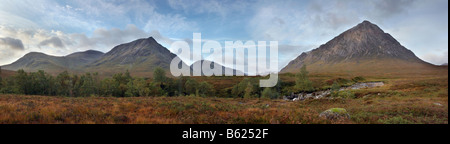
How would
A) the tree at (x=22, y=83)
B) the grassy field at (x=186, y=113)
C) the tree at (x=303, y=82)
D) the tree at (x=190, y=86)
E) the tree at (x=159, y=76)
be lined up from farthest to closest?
1. the tree at (x=159, y=76)
2. the tree at (x=190, y=86)
3. the tree at (x=303, y=82)
4. the tree at (x=22, y=83)
5. the grassy field at (x=186, y=113)

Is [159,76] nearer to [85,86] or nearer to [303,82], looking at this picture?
[85,86]

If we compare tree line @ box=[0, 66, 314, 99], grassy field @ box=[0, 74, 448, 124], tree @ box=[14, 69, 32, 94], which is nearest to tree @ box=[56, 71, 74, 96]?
tree line @ box=[0, 66, 314, 99]

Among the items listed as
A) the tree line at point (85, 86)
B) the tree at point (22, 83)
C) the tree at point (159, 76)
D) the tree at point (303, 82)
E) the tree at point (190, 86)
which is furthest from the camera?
the tree at point (159, 76)

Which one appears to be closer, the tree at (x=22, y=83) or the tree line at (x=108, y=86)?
the tree at (x=22, y=83)

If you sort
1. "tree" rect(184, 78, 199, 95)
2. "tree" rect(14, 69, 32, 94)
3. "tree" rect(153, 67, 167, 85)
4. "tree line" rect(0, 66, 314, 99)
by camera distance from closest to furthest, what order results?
"tree" rect(14, 69, 32, 94)
"tree line" rect(0, 66, 314, 99)
"tree" rect(184, 78, 199, 95)
"tree" rect(153, 67, 167, 85)

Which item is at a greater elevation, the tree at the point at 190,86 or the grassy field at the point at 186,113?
the grassy field at the point at 186,113

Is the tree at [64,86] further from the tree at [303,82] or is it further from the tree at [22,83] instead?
the tree at [303,82]

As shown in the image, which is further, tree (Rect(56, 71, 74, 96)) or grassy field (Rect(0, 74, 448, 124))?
tree (Rect(56, 71, 74, 96))

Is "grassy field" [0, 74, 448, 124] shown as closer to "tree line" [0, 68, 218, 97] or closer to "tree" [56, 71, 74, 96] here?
"tree line" [0, 68, 218, 97]

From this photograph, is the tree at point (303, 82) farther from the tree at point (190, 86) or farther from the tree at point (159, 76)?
the tree at point (159, 76)

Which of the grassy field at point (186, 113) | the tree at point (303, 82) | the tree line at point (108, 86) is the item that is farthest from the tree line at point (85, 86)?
the grassy field at point (186, 113)

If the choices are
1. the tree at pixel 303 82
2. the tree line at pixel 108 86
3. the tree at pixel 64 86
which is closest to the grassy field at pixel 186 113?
the tree at pixel 303 82
